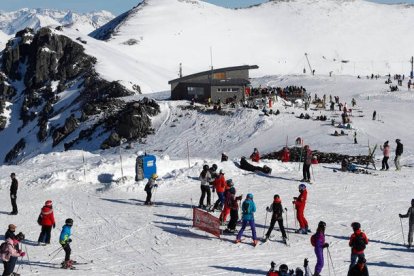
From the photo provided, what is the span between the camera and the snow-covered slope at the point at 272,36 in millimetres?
133250

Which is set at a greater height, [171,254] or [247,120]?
[247,120]

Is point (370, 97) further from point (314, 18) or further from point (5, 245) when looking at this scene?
point (314, 18)

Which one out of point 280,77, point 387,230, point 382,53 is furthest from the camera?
point 382,53

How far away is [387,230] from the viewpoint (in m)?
18.9

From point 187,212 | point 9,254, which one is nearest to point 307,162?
point 187,212

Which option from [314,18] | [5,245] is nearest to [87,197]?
[5,245]

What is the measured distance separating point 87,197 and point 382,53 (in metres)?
134

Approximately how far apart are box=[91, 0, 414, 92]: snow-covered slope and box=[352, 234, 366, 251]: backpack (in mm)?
88891

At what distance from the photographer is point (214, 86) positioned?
62812 millimetres

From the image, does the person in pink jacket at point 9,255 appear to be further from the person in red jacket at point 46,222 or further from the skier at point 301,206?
the skier at point 301,206

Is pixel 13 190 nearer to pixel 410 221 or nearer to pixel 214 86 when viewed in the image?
pixel 410 221

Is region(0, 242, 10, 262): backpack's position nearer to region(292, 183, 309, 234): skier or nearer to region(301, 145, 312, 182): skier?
region(292, 183, 309, 234): skier

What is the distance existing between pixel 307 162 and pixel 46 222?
42.2 ft

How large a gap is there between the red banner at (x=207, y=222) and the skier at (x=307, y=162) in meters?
8.18
